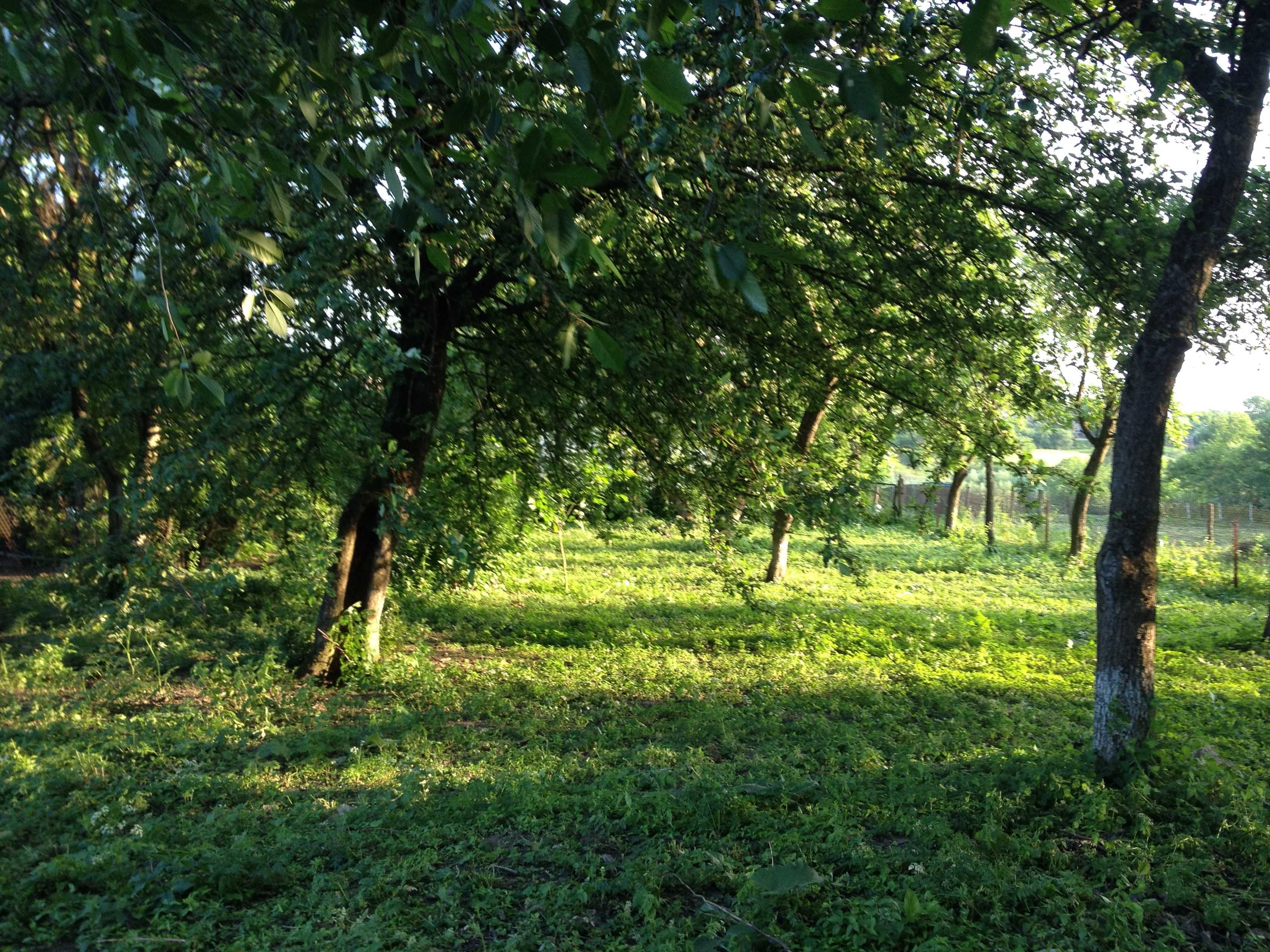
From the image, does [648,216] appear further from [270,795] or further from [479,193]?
[270,795]

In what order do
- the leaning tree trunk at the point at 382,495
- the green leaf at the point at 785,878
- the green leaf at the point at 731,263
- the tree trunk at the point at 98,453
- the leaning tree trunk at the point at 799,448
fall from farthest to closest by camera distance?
the tree trunk at the point at 98,453, the leaning tree trunk at the point at 382,495, the leaning tree trunk at the point at 799,448, the green leaf at the point at 785,878, the green leaf at the point at 731,263

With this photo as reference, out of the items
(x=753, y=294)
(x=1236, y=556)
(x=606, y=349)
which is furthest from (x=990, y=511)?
(x=753, y=294)

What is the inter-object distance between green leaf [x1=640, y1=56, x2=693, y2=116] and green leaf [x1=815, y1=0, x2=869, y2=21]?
266 mm

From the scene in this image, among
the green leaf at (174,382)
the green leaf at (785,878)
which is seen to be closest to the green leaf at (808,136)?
the green leaf at (174,382)

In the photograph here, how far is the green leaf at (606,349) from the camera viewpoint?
1764 millimetres

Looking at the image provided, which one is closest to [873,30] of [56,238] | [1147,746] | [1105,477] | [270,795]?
[1147,746]

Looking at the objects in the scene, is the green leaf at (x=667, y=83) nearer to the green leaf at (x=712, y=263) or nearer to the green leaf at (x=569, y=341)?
the green leaf at (x=712, y=263)

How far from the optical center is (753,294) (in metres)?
1.56

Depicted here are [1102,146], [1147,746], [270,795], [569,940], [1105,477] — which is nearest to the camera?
[569,940]

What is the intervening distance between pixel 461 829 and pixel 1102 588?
149 inches

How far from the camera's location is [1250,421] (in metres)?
35.4

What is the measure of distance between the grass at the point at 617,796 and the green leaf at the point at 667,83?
271 cm

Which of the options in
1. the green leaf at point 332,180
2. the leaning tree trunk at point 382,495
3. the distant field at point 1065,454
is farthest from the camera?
the distant field at point 1065,454

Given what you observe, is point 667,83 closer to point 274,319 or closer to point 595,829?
point 274,319
